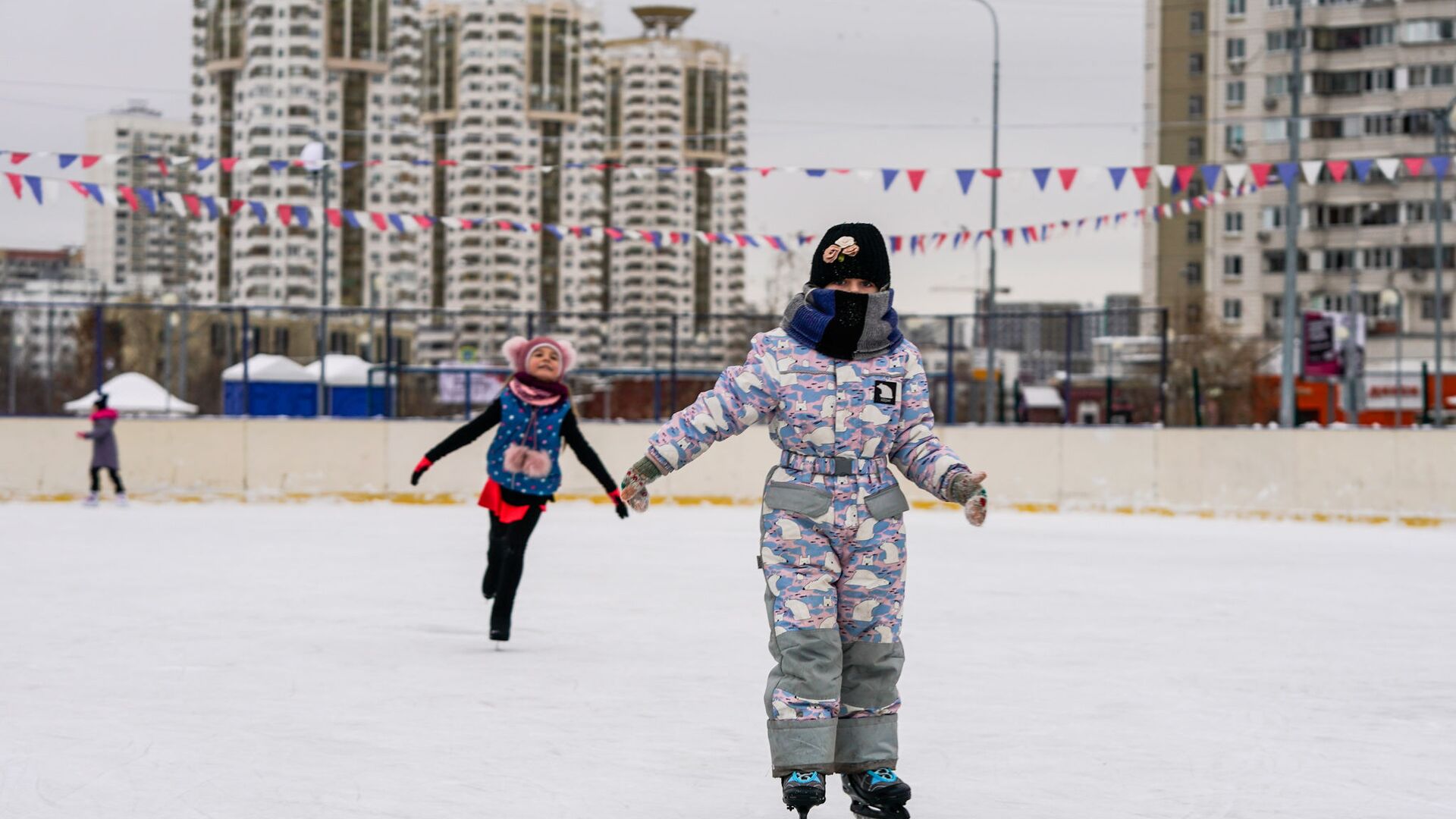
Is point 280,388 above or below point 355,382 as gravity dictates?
below

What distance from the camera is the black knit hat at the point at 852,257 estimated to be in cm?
447

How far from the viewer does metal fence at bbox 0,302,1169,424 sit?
19703 mm

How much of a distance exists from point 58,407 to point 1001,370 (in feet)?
40.9

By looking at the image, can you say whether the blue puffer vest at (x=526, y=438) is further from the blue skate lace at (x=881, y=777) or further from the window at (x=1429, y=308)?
the window at (x=1429, y=308)

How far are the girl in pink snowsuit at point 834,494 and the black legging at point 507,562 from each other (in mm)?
3617

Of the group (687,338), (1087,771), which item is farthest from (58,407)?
(1087,771)

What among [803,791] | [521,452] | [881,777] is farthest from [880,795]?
[521,452]

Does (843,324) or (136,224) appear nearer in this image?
(843,324)

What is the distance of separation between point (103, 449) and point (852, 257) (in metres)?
15.5

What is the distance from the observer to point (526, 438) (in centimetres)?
805

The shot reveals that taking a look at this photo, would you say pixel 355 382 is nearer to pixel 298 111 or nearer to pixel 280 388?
pixel 280 388

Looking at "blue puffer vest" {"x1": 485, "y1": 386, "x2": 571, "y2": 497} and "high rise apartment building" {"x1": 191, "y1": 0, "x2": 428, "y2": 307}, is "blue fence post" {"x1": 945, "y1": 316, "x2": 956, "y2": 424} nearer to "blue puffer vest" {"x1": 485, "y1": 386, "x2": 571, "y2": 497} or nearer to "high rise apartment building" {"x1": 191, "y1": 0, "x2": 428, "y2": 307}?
"blue puffer vest" {"x1": 485, "y1": 386, "x2": 571, "y2": 497}

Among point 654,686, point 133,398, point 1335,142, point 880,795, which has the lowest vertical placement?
point 654,686

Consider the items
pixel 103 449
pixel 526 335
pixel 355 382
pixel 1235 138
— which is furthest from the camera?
pixel 1235 138
